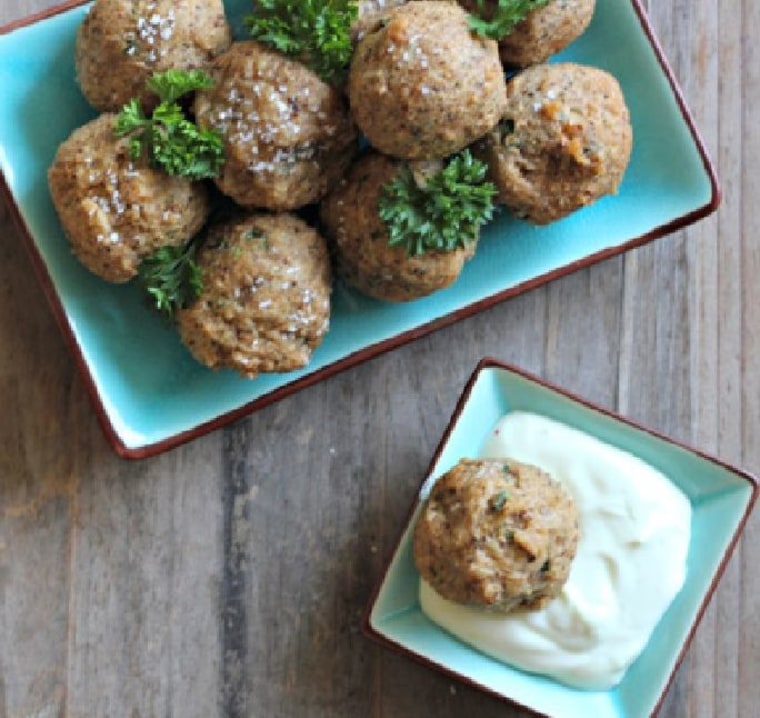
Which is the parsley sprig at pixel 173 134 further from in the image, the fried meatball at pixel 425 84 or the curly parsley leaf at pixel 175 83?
the fried meatball at pixel 425 84

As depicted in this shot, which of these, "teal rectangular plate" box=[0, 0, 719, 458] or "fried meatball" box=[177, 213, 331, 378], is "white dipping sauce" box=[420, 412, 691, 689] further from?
→ "fried meatball" box=[177, 213, 331, 378]

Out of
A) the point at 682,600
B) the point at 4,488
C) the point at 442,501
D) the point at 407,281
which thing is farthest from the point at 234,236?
the point at 682,600

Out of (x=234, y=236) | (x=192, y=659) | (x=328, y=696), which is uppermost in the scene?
(x=234, y=236)

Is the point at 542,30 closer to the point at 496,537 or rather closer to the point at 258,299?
the point at 258,299

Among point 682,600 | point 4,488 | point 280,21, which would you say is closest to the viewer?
point 280,21

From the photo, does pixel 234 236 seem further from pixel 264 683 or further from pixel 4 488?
pixel 264 683

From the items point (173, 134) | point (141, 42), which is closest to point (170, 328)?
point (173, 134)

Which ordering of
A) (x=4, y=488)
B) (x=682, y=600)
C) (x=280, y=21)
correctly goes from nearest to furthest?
(x=280, y=21) < (x=682, y=600) < (x=4, y=488)
